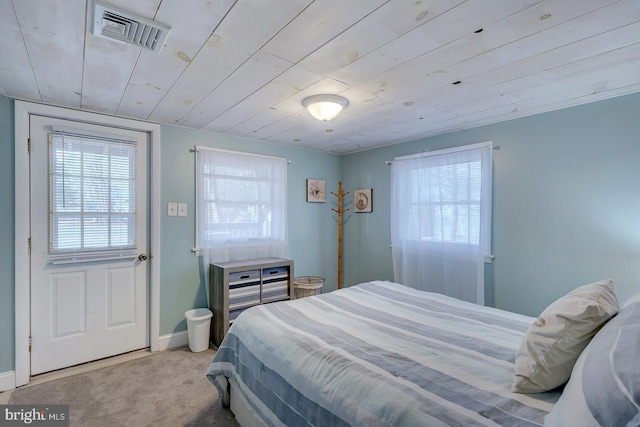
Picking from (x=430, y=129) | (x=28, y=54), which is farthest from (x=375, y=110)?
(x=28, y=54)

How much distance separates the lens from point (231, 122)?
2.83 m

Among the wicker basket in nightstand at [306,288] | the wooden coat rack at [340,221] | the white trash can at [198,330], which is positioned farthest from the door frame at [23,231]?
the wooden coat rack at [340,221]

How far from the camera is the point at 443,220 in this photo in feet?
10.3

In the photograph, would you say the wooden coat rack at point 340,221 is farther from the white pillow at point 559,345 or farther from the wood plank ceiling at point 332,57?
the white pillow at point 559,345

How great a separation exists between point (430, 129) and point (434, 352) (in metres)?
2.34

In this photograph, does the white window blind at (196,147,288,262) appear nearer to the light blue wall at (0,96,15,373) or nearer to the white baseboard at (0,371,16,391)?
the light blue wall at (0,96,15,373)

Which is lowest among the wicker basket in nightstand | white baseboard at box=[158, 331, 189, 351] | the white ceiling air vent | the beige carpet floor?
the beige carpet floor

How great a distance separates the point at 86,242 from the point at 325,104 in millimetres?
2348

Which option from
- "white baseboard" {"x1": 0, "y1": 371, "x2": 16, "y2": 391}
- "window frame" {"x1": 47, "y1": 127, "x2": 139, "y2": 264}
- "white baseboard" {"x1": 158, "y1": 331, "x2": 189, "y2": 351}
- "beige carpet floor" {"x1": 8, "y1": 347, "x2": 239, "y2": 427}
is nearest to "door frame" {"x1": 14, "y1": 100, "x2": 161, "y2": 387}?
"white baseboard" {"x1": 0, "y1": 371, "x2": 16, "y2": 391}

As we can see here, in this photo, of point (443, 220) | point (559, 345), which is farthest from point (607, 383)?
point (443, 220)

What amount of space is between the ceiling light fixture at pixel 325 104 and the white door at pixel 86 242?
178cm

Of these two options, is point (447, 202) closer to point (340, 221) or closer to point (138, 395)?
point (340, 221)

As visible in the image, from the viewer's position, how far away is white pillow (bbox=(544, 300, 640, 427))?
25.5 inches

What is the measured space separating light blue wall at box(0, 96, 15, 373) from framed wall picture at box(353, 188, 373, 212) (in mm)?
3386
